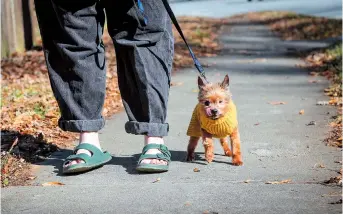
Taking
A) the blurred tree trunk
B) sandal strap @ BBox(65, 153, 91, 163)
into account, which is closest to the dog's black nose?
A: sandal strap @ BBox(65, 153, 91, 163)

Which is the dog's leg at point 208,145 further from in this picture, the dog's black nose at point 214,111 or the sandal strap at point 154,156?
the sandal strap at point 154,156

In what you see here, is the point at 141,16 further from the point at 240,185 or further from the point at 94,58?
the point at 240,185

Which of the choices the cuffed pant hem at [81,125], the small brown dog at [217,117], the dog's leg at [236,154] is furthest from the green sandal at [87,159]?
the dog's leg at [236,154]

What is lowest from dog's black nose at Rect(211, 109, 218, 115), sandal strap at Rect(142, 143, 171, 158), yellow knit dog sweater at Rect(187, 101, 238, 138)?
sandal strap at Rect(142, 143, 171, 158)

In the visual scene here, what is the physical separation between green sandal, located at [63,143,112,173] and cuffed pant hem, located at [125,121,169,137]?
246mm

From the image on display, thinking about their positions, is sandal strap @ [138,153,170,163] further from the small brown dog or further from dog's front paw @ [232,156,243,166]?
dog's front paw @ [232,156,243,166]

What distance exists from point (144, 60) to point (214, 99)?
51 cm

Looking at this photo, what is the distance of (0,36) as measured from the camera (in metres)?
10.8

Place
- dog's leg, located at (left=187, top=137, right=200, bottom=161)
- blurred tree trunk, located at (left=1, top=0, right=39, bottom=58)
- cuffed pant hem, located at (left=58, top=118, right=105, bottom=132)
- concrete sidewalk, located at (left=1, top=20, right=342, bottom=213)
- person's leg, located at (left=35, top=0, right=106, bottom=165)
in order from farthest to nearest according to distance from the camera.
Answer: blurred tree trunk, located at (left=1, top=0, right=39, bottom=58)
dog's leg, located at (left=187, top=137, right=200, bottom=161)
cuffed pant hem, located at (left=58, top=118, right=105, bottom=132)
person's leg, located at (left=35, top=0, right=106, bottom=165)
concrete sidewalk, located at (left=1, top=20, right=342, bottom=213)

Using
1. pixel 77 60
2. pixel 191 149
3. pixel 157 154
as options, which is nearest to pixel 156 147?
pixel 157 154

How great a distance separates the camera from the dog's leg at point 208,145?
4105 millimetres

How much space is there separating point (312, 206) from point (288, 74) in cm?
624

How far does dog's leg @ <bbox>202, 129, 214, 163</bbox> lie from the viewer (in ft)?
13.5

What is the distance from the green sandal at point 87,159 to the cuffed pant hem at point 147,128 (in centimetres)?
25
